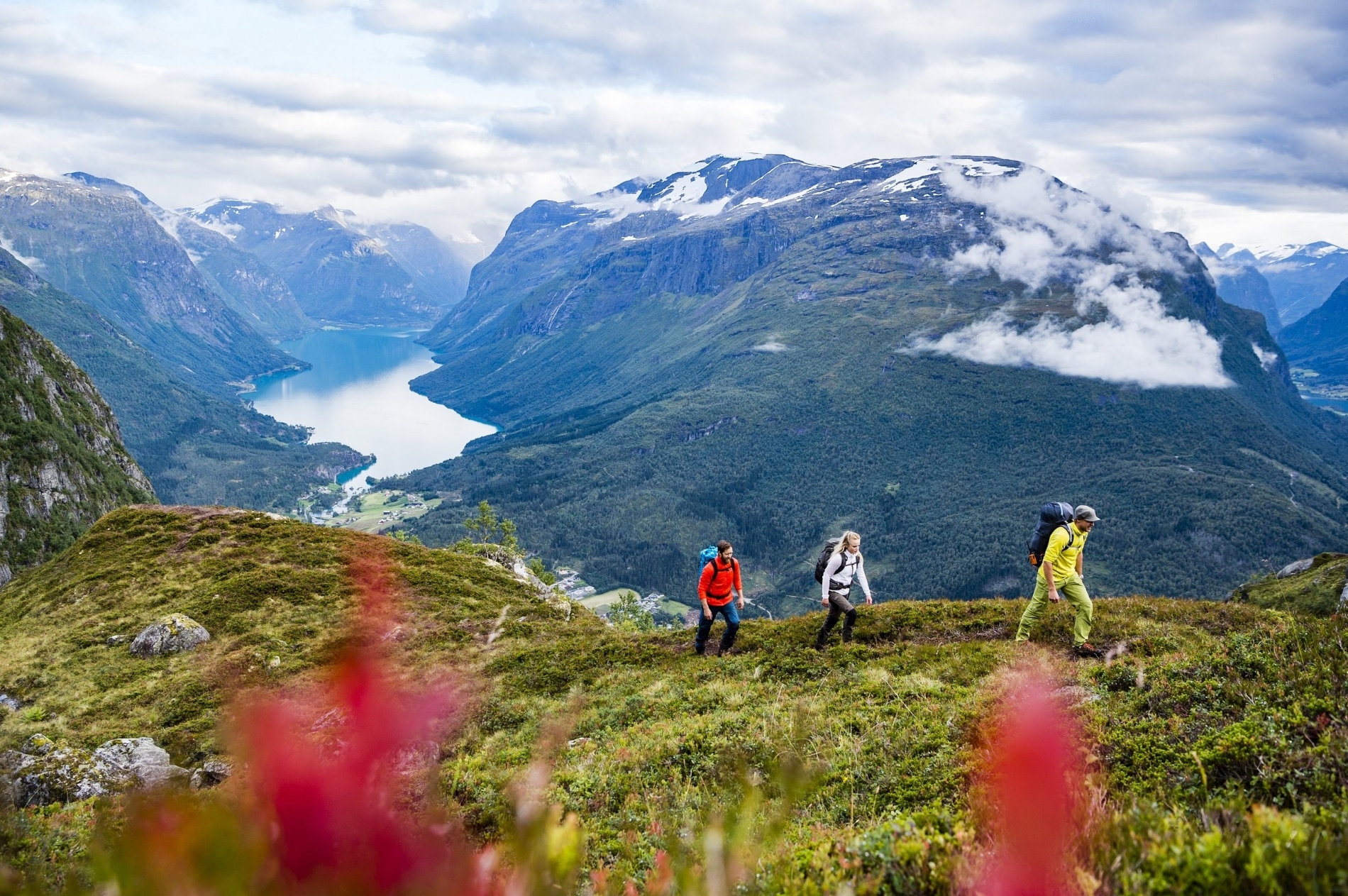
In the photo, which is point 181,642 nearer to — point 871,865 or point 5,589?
point 5,589

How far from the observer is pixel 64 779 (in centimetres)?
1557

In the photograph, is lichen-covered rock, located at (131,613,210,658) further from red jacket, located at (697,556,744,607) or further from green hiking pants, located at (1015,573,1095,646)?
green hiking pants, located at (1015,573,1095,646)

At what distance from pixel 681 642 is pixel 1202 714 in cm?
1613

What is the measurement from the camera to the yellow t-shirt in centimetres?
1595

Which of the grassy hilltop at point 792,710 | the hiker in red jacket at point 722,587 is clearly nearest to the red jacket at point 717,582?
the hiker in red jacket at point 722,587

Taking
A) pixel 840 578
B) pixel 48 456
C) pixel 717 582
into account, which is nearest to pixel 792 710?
pixel 840 578

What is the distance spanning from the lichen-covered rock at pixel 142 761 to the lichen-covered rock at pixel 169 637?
29.1ft

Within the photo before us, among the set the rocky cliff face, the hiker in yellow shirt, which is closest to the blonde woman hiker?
the hiker in yellow shirt

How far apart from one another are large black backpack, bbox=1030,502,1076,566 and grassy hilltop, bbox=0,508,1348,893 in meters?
2.61

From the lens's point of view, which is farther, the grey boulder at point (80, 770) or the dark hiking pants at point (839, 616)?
the dark hiking pants at point (839, 616)

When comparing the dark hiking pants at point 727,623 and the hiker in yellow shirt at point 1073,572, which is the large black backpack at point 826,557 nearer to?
the dark hiking pants at point 727,623

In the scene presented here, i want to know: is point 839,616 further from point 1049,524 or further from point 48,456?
point 48,456

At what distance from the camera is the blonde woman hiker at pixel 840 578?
61.8ft

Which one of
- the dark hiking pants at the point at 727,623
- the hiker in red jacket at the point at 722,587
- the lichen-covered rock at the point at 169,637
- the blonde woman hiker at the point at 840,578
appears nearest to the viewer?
the blonde woman hiker at the point at 840,578
